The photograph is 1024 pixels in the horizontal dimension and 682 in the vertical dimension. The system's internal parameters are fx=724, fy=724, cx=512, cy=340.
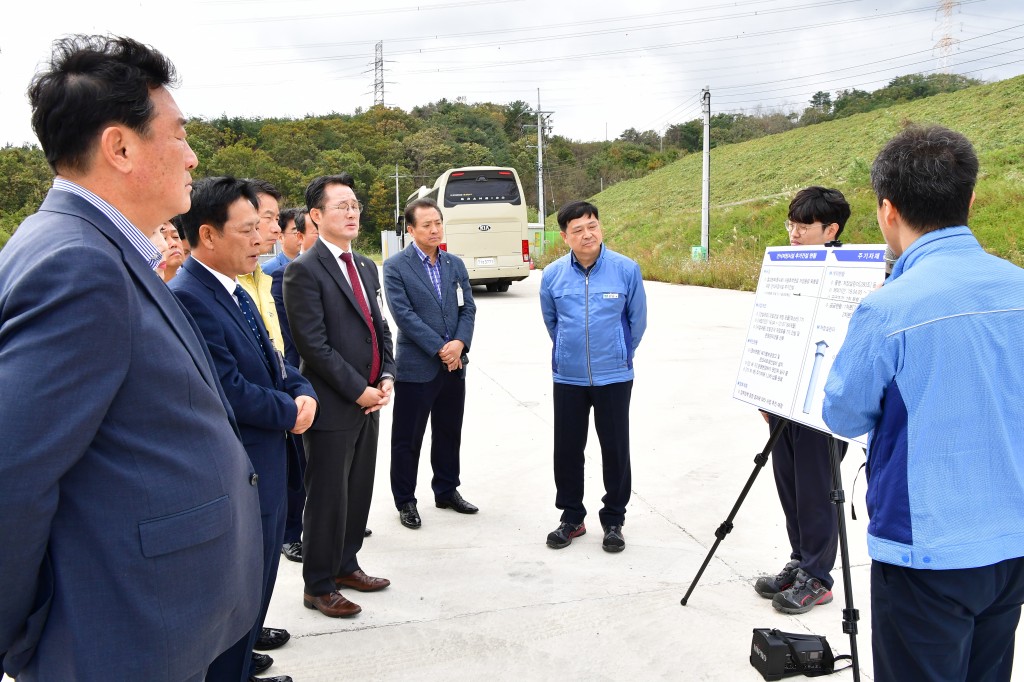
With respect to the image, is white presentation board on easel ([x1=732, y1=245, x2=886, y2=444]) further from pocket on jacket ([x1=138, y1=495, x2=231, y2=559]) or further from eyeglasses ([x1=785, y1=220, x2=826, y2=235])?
pocket on jacket ([x1=138, y1=495, x2=231, y2=559])

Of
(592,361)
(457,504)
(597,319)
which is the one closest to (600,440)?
(592,361)

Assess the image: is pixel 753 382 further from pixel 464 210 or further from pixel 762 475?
pixel 464 210

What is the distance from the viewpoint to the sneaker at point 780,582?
3.41m

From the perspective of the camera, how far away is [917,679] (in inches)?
69.0

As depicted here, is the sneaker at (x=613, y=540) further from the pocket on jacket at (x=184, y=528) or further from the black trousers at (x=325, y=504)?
the pocket on jacket at (x=184, y=528)

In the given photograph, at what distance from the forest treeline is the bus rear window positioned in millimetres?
24983

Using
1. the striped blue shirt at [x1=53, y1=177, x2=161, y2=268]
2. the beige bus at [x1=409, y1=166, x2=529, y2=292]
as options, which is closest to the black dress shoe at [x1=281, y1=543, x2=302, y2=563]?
the striped blue shirt at [x1=53, y1=177, x2=161, y2=268]

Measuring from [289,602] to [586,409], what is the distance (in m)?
1.89

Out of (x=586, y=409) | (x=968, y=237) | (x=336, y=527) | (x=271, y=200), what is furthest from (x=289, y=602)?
(x=968, y=237)

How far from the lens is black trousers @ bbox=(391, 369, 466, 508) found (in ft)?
15.0

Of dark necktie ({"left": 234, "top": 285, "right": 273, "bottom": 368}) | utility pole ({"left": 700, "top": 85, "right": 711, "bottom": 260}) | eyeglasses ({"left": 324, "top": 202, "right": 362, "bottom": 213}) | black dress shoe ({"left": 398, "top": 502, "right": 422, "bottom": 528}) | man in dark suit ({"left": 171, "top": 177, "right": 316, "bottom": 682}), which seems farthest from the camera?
utility pole ({"left": 700, "top": 85, "right": 711, "bottom": 260})

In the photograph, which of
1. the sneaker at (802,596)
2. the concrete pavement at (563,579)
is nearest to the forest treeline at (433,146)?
the concrete pavement at (563,579)

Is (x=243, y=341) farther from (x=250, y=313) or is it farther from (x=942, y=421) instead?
(x=942, y=421)

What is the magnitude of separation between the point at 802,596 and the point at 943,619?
1.67 m
